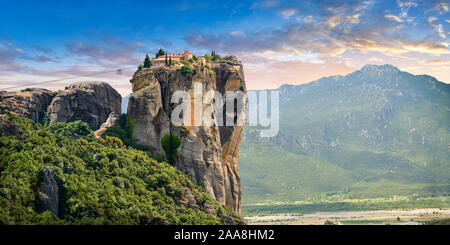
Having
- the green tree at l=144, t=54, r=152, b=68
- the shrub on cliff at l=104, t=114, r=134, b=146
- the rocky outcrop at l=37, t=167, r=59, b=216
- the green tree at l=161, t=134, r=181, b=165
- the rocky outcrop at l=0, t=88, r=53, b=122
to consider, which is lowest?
the rocky outcrop at l=37, t=167, r=59, b=216

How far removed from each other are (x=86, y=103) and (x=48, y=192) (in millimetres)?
33606

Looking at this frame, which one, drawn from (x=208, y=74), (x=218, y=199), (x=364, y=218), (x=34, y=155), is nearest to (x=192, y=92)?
(x=208, y=74)

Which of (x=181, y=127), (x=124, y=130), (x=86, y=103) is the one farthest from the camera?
(x=86, y=103)

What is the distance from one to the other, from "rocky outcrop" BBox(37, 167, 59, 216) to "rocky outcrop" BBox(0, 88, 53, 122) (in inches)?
876

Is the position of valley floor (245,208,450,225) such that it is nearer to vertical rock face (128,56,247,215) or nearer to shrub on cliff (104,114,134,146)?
vertical rock face (128,56,247,215)

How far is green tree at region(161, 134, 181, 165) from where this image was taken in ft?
240

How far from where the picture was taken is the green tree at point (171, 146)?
7325 cm

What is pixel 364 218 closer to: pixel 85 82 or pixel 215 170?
pixel 215 170

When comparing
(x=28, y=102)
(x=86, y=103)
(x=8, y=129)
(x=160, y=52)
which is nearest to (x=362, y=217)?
(x=160, y=52)

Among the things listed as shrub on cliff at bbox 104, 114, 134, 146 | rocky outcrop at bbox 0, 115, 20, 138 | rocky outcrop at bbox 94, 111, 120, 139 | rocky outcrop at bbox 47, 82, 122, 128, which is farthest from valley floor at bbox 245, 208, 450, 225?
rocky outcrop at bbox 0, 115, 20, 138

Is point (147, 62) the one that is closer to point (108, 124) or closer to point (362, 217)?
point (108, 124)

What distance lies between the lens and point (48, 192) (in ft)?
157

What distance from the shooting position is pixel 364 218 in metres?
177
